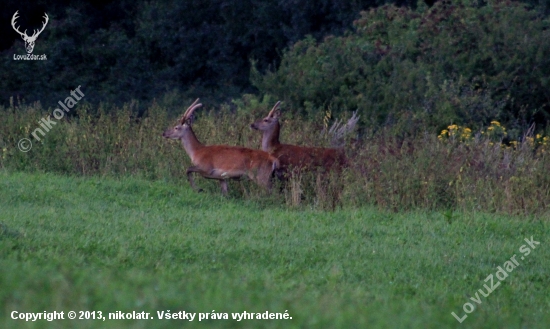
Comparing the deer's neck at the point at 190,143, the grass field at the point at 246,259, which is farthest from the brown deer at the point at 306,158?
the deer's neck at the point at 190,143

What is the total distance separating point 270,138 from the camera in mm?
13336

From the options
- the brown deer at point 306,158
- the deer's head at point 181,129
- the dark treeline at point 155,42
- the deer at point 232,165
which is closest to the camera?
the deer at point 232,165

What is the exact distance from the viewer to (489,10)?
740 inches

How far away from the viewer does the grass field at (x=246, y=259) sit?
432cm

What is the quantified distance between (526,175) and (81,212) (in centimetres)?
587

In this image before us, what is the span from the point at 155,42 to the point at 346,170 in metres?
18.7

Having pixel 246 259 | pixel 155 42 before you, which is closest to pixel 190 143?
pixel 246 259

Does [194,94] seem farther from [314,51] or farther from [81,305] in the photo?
[81,305]

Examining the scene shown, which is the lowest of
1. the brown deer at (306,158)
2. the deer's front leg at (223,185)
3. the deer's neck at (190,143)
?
the deer's front leg at (223,185)

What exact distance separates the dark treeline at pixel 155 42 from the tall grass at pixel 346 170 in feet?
38.9

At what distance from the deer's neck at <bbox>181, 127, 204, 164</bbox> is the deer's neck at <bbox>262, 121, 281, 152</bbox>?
44.5 inches

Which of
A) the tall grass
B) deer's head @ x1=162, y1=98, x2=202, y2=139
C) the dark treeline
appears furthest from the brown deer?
the dark treeline

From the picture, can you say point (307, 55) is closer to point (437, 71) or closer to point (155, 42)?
point (437, 71)

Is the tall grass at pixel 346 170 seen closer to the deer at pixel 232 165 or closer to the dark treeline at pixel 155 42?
the deer at pixel 232 165
